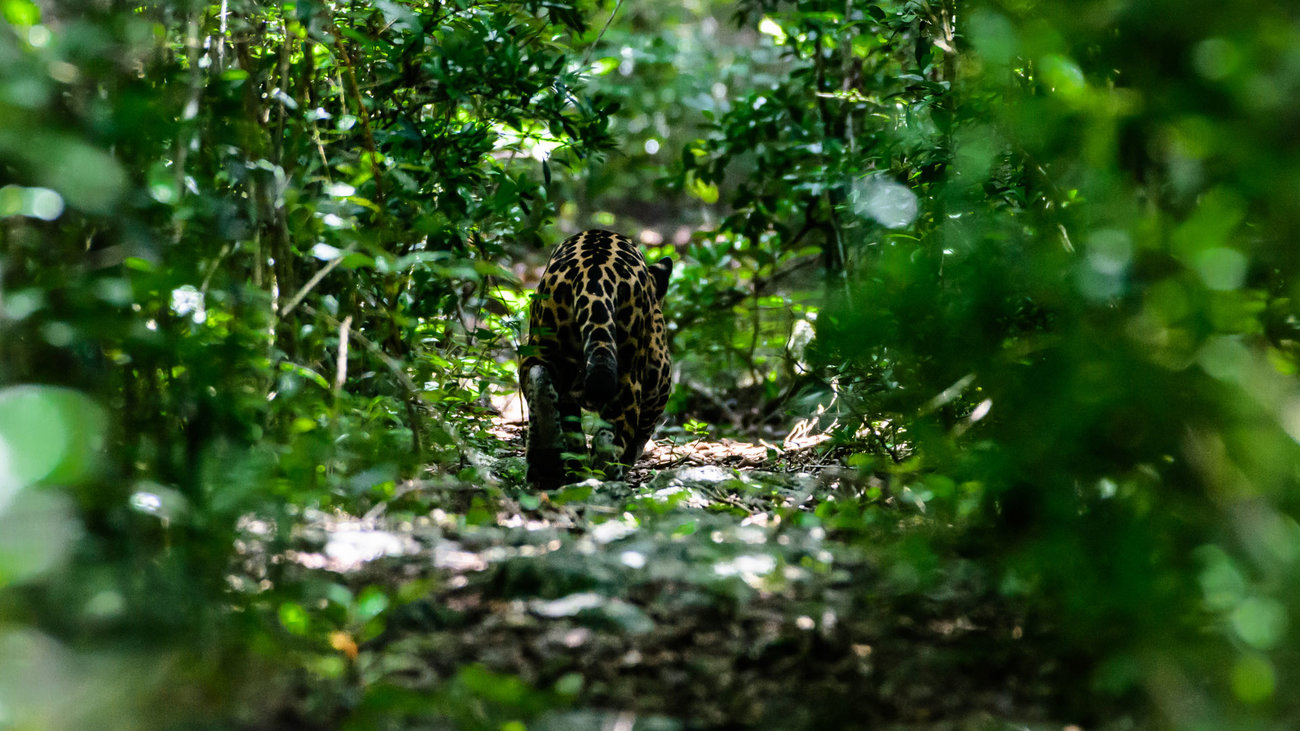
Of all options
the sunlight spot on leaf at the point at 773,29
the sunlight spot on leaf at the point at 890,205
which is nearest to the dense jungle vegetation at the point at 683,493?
the sunlight spot on leaf at the point at 890,205

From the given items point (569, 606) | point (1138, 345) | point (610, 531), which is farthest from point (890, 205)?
point (569, 606)

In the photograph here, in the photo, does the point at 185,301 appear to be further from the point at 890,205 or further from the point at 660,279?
the point at 660,279

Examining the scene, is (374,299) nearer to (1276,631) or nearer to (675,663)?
(675,663)

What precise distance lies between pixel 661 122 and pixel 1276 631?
35.1 ft

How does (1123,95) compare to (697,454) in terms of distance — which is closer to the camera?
(1123,95)

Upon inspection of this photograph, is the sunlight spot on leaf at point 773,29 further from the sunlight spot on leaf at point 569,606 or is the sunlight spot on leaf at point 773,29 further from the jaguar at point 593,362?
the sunlight spot on leaf at point 569,606

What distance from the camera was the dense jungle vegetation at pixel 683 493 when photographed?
5.86 feet

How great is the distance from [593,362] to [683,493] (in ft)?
3.99

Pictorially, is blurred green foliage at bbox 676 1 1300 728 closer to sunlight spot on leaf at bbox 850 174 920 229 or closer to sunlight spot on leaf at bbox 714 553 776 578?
sunlight spot on leaf at bbox 714 553 776 578

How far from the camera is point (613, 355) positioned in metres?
4.95

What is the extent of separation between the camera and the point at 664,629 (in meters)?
2.50

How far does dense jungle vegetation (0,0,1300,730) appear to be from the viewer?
179 cm

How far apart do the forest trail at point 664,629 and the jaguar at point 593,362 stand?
5.93ft

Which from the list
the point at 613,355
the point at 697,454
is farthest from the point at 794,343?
the point at 613,355
